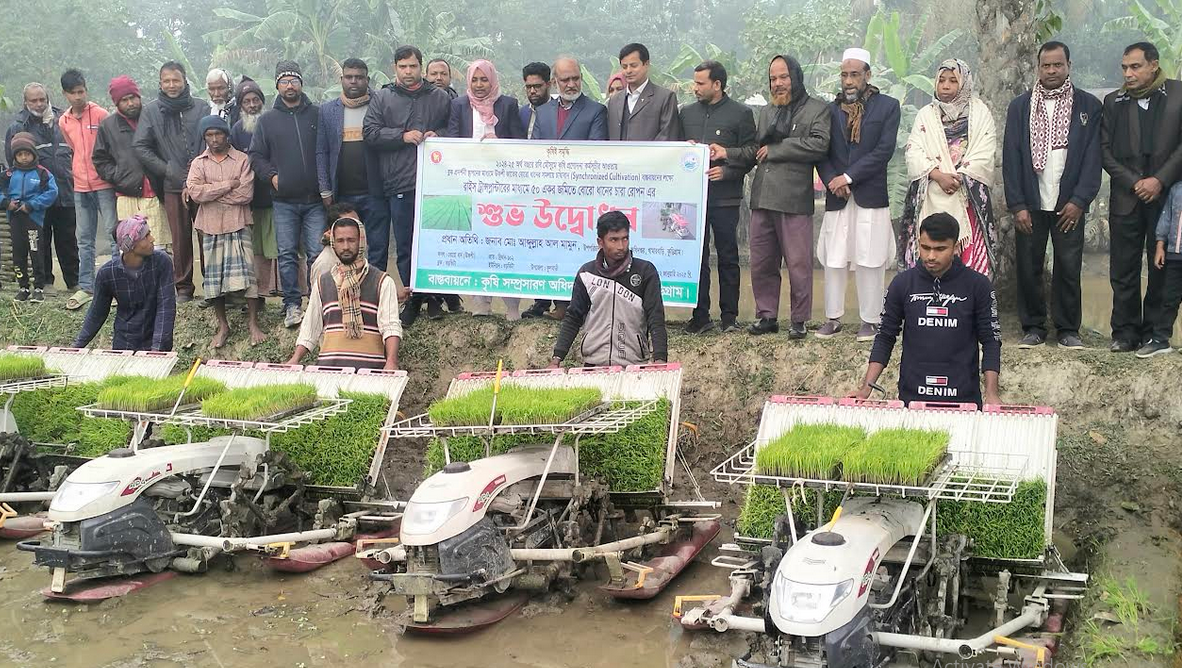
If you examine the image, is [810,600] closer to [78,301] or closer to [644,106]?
[644,106]

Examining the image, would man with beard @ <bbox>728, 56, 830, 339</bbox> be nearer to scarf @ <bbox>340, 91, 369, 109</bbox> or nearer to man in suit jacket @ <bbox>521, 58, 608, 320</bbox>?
man in suit jacket @ <bbox>521, 58, 608, 320</bbox>

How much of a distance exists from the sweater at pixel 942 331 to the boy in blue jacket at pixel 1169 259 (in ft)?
8.61

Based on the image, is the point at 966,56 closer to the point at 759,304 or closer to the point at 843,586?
the point at 759,304

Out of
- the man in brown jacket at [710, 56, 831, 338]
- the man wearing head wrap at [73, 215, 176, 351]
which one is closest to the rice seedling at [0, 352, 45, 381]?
the man wearing head wrap at [73, 215, 176, 351]

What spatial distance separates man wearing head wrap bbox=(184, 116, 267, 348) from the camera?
10359mm

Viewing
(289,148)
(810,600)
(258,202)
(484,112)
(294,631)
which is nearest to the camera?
(810,600)

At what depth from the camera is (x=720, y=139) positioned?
31.3ft

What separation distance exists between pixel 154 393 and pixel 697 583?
12.7ft

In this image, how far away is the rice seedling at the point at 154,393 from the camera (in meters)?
7.53

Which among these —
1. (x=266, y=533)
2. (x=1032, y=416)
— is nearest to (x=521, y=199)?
(x=266, y=533)

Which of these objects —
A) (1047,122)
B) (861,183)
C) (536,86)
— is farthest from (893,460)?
(536,86)

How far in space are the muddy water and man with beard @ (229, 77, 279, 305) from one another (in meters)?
4.57

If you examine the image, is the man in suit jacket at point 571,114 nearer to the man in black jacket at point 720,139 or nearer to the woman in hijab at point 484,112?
the woman in hijab at point 484,112

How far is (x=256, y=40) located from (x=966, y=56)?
74.5 ft
